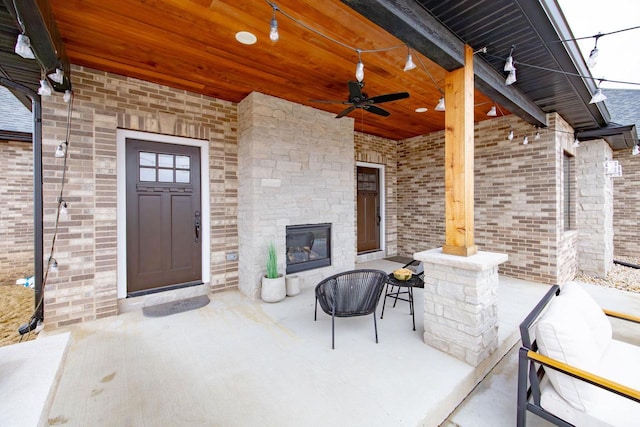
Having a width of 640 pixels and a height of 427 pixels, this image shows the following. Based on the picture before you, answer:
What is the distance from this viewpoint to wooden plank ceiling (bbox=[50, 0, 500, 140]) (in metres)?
2.19

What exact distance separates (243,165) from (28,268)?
5.20 metres

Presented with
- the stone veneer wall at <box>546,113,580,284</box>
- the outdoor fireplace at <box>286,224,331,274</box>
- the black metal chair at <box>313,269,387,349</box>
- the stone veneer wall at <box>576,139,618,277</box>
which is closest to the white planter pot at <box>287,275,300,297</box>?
the outdoor fireplace at <box>286,224,331,274</box>

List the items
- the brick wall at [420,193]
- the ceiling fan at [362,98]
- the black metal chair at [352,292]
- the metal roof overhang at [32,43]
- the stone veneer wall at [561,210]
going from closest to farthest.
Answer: the metal roof overhang at [32,43] < the black metal chair at [352,292] < the ceiling fan at [362,98] < the stone veneer wall at [561,210] < the brick wall at [420,193]

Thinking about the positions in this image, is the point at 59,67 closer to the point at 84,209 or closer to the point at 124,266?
the point at 84,209

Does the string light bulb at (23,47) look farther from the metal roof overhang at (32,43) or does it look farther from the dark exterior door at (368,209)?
the dark exterior door at (368,209)

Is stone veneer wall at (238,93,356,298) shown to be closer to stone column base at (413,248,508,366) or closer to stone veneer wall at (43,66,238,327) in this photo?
stone veneer wall at (43,66,238,327)

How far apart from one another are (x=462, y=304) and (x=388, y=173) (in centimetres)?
462

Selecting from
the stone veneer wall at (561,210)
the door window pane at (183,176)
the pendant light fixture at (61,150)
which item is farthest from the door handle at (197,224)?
the stone veneer wall at (561,210)

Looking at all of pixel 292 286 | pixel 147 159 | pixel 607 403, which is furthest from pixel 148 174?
pixel 607 403

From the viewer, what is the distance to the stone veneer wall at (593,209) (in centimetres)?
522

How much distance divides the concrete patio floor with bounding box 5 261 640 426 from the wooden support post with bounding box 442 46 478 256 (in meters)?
1.06

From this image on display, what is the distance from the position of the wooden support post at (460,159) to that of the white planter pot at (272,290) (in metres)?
2.09

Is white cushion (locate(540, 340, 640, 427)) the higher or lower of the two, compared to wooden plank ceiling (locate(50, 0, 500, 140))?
lower

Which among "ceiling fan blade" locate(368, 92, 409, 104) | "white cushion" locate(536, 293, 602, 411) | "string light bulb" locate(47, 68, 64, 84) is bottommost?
"white cushion" locate(536, 293, 602, 411)
